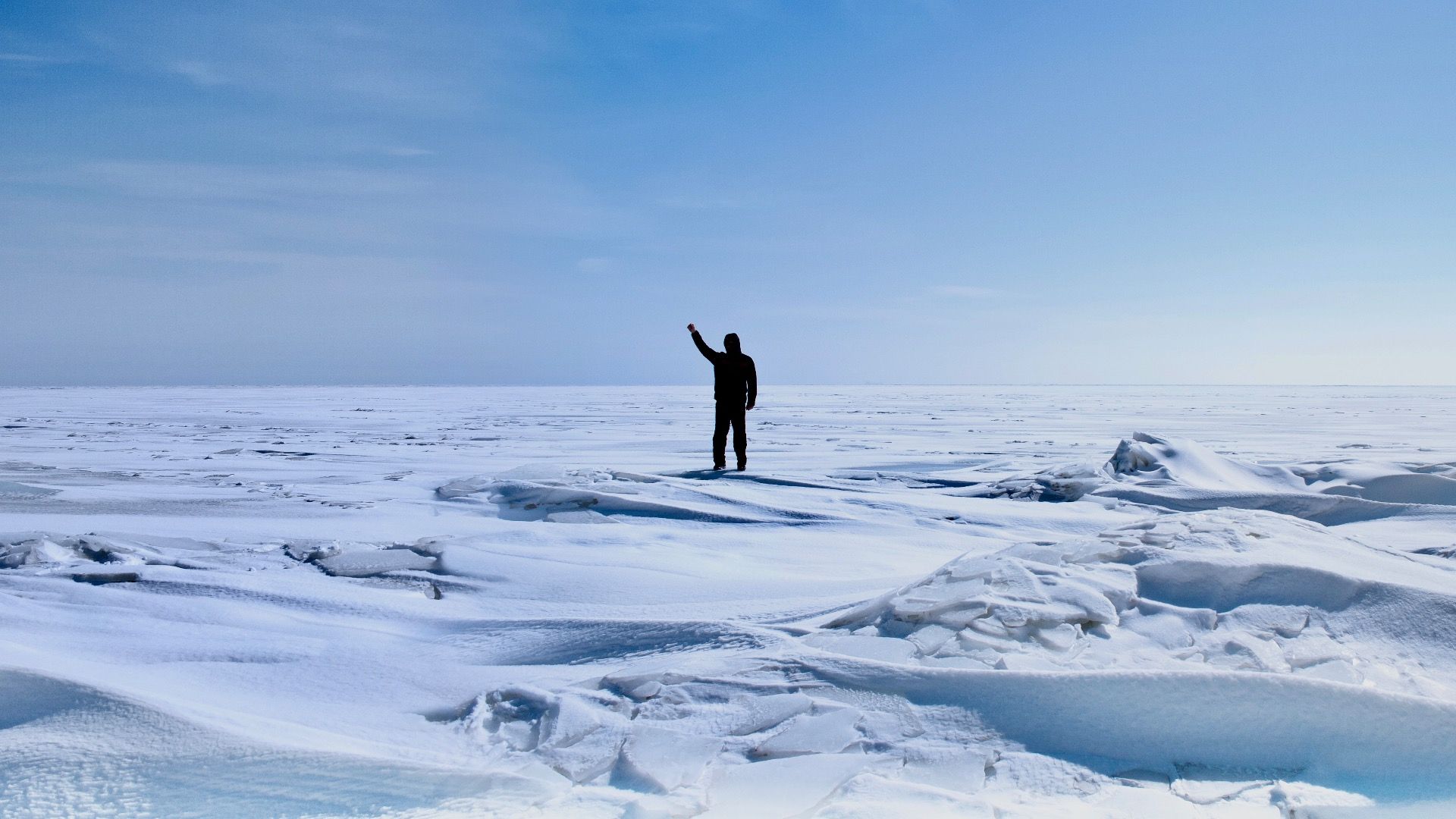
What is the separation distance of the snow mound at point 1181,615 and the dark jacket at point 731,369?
4773 millimetres

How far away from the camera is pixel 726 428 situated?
25.4 ft

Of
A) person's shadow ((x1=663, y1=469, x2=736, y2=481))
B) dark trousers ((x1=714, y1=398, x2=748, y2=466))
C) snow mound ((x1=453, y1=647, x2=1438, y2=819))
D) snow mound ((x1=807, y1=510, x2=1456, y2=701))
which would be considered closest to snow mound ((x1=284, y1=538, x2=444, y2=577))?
snow mound ((x1=453, y1=647, x2=1438, y2=819))

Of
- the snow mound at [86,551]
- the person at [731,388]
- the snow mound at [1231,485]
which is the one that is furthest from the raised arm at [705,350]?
the snow mound at [86,551]

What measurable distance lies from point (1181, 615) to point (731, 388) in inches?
212

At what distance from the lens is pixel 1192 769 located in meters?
1.72

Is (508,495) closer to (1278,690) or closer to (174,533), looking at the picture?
(174,533)

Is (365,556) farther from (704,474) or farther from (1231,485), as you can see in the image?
(1231,485)

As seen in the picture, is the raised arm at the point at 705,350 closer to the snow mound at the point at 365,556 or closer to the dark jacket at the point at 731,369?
the dark jacket at the point at 731,369

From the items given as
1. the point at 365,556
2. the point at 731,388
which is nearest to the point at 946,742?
the point at 365,556

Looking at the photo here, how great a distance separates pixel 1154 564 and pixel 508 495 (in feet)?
14.4

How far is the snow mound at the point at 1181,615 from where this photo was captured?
2.12 meters

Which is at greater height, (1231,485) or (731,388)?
(731,388)

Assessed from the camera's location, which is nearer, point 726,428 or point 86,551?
point 86,551

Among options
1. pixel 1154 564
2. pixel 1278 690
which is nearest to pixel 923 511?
pixel 1154 564
